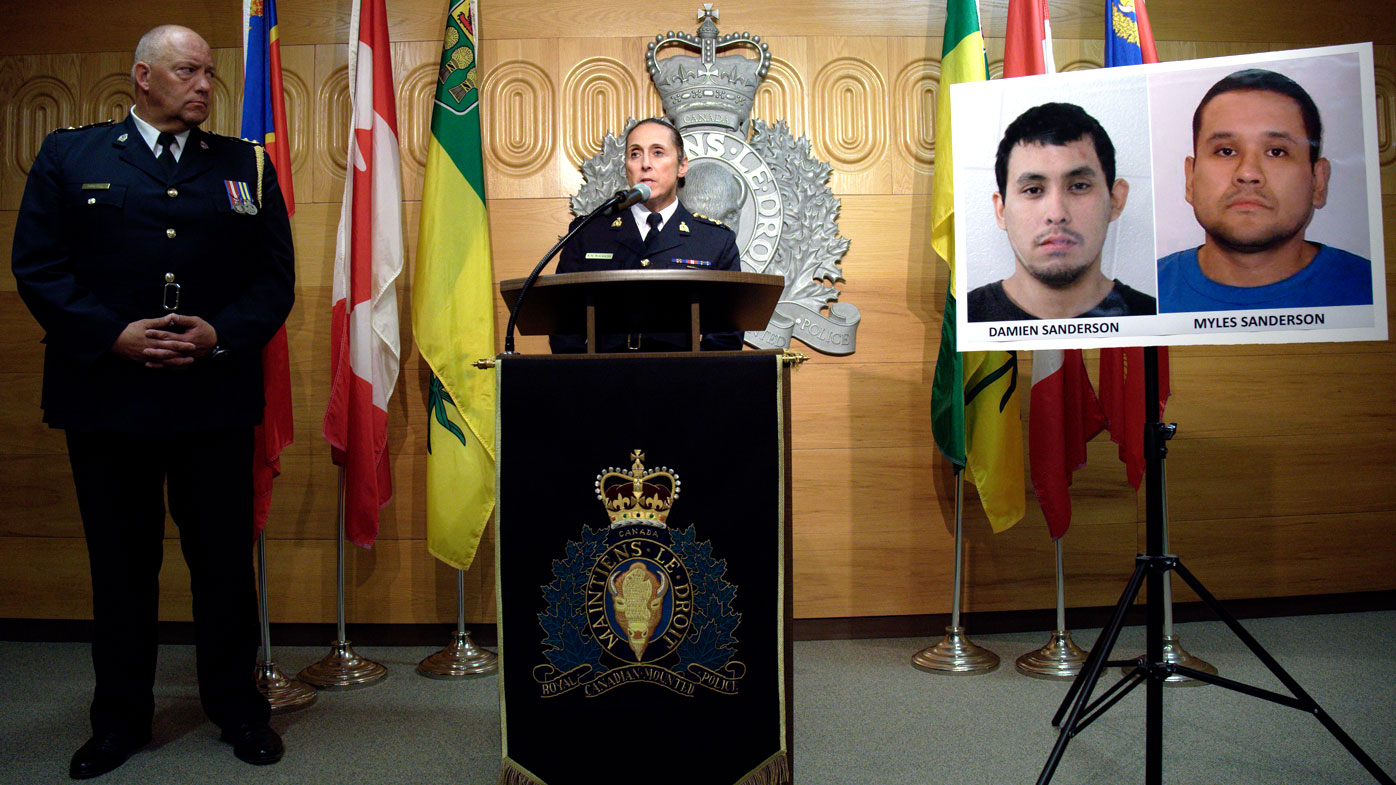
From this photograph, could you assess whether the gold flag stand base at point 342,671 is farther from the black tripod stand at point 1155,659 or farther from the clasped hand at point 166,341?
the black tripod stand at point 1155,659

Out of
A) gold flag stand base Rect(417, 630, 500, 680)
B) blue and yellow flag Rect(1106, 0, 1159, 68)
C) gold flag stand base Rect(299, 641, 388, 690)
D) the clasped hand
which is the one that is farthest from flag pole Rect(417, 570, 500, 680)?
blue and yellow flag Rect(1106, 0, 1159, 68)

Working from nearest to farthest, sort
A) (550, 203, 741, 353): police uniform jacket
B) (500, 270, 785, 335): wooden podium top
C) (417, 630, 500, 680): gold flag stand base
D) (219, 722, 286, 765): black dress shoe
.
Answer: (500, 270, 785, 335): wooden podium top < (219, 722, 286, 765): black dress shoe < (550, 203, 741, 353): police uniform jacket < (417, 630, 500, 680): gold flag stand base

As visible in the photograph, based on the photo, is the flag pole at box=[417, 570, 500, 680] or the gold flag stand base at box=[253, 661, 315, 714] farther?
the flag pole at box=[417, 570, 500, 680]

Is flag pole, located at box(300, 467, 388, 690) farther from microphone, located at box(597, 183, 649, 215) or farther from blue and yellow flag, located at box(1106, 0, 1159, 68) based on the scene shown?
blue and yellow flag, located at box(1106, 0, 1159, 68)

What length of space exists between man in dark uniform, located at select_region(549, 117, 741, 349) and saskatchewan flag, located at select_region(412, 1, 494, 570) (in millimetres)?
600

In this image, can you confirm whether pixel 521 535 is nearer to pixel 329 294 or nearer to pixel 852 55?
pixel 329 294

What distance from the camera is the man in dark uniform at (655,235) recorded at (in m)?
2.46

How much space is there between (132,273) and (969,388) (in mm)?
2509

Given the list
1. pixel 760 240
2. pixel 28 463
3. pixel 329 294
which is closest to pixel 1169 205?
pixel 760 240

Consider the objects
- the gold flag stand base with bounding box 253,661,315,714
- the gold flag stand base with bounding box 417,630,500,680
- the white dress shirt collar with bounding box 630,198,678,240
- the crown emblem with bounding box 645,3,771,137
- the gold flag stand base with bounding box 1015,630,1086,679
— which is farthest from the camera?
the crown emblem with bounding box 645,3,771,137

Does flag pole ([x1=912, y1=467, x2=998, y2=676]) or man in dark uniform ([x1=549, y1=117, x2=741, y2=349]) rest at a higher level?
man in dark uniform ([x1=549, y1=117, x2=741, y2=349])

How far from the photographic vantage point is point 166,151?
7.39 ft

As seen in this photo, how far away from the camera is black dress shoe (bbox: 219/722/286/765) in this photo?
7.34 feet

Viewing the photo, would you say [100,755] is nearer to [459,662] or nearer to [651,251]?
[459,662]
